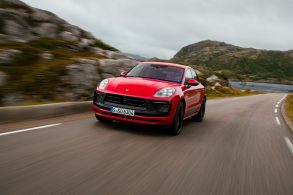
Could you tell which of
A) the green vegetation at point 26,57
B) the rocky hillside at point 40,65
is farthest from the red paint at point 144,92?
the green vegetation at point 26,57

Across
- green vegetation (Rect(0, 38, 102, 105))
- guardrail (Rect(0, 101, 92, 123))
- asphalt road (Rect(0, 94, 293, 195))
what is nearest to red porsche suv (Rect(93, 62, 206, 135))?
asphalt road (Rect(0, 94, 293, 195))

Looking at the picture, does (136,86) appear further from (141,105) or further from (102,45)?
(102,45)

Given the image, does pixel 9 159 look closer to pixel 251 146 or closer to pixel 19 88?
pixel 251 146

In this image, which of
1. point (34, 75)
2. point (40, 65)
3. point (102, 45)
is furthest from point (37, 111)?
point (102, 45)

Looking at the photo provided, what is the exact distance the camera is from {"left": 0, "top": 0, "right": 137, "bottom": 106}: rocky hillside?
10.6 metres

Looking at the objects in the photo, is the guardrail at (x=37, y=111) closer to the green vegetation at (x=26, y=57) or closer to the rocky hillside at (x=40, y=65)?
the rocky hillside at (x=40, y=65)

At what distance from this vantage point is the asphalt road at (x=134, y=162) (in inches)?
150

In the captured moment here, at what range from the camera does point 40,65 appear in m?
12.4

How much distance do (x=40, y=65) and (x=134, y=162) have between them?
850 cm

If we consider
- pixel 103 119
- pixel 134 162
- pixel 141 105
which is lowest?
pixel 103 119

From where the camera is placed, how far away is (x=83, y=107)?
33.2 feet

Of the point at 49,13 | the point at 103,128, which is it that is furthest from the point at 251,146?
the point at 49,13

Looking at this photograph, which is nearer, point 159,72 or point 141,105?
point 141,105

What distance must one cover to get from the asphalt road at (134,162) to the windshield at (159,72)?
121 cm
